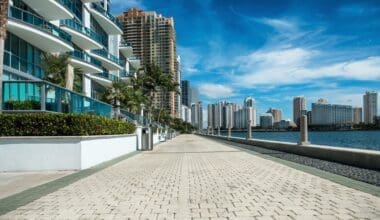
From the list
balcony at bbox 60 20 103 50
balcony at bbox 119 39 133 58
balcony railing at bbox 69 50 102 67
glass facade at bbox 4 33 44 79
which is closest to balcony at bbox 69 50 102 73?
balcony railing at bbox 69 50 102 67

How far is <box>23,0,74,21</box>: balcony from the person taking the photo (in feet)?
102

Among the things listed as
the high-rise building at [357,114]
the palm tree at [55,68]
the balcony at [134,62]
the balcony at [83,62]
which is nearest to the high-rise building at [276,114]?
the high-rise building at [357,114]

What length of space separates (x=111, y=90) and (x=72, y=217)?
136 feet

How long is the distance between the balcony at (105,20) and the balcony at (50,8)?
527 inches

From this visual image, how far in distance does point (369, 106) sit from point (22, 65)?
106 m

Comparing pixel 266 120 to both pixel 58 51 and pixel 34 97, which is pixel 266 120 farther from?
pixel 34 97

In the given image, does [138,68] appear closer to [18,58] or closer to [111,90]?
[111,90]

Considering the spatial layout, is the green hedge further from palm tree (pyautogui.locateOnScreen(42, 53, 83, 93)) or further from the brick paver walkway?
palm tree (pyautogui.locateOnScreen(42, 53, 83, 93))

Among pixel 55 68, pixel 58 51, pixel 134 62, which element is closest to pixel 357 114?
pixel 134 62

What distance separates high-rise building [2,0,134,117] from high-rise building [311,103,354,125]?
216 ft

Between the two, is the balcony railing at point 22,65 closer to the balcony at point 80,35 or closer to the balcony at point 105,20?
the balcony at point 80,35

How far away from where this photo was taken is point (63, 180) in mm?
12609

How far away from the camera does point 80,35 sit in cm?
4003

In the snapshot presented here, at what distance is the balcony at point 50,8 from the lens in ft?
102
